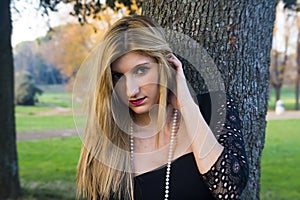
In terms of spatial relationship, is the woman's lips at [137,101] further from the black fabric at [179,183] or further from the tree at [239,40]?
the tree at [239,40]

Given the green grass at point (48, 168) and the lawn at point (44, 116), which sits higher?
the green grass at point (48, 168)

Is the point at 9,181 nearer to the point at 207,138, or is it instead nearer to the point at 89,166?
the point at 89,166

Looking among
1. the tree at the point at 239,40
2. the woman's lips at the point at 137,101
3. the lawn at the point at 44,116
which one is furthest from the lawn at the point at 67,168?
the woman's lips at the point at 137,101

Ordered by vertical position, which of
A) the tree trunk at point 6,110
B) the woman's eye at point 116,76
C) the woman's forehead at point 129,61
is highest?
the woman's forehead at point 129,61

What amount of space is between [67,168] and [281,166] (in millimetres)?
4184

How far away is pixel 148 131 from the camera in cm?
146

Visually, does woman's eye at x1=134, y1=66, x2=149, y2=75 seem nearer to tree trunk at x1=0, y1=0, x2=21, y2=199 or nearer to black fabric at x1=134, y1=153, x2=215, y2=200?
black fabric at x1=134, y1=153, x2=215, y2=200

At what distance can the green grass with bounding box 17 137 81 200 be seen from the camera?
19.2 feet

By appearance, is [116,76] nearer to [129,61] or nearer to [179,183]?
[129,61]

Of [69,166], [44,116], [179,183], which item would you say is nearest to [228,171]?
[179,183]

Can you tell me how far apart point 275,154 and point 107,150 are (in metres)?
8.32

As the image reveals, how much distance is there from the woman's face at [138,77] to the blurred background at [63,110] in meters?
0.32

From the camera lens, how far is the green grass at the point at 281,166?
5982 millimetres

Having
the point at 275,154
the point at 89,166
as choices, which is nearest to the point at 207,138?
the point at 89,166
